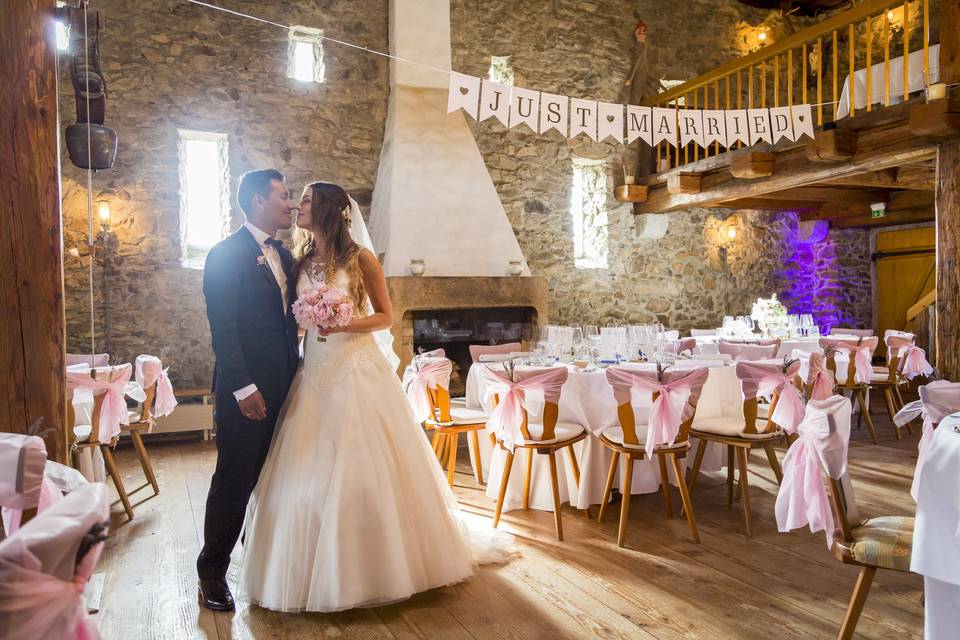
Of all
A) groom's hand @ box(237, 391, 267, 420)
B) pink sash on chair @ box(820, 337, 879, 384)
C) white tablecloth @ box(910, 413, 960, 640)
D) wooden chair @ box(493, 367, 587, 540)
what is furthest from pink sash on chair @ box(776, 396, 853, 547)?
pink sash on chair @ box(820, 337, 879, 384)

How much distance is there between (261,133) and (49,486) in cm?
653

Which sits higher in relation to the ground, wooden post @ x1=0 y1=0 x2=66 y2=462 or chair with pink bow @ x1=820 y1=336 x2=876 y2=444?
wooden post @ x1=0 y1=0 x2=66 y2=462

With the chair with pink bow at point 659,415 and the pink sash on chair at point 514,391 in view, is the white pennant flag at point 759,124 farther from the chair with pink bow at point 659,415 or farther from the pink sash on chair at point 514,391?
the pink sash on chair at point 514,391

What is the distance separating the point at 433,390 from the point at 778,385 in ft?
7.18

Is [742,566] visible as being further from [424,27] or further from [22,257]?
[424,27]

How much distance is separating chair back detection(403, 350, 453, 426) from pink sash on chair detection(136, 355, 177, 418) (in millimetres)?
1820

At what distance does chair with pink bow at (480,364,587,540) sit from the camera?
370cm

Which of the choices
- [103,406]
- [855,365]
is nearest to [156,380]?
[103,406]

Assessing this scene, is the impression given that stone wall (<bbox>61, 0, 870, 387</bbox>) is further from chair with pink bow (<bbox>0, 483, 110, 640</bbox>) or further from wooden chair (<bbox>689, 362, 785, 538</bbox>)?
chair with pink bow (<bbox>0, 483, 110, 640</bbox>)

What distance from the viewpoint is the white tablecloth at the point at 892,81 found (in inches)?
251

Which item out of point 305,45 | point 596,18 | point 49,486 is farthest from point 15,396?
point 596,18

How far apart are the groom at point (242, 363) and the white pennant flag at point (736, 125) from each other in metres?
4.79

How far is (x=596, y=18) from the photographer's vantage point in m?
9.32

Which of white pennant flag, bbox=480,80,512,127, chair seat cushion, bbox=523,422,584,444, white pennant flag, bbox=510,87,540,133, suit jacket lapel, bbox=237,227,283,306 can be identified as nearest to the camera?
suit jacket lapel, bbox=237,227,283,306
